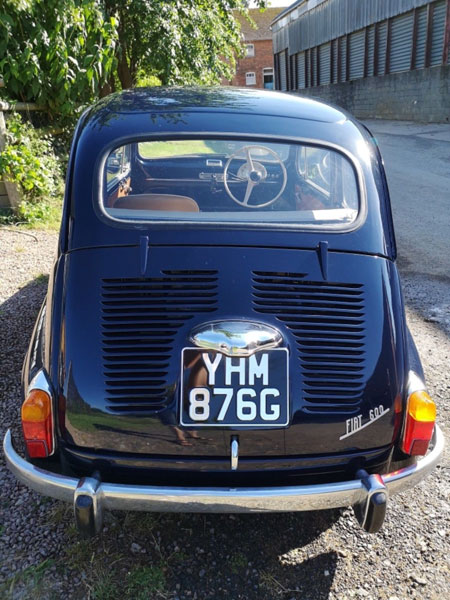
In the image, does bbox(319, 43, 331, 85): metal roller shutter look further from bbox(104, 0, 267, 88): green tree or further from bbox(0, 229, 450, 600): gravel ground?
bbox(0, 229, 450, 600): gravel ground

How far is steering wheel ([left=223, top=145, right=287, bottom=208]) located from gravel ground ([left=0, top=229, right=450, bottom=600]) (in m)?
1.61

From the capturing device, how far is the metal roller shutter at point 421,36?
1903 cm

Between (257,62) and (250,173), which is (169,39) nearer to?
(250,173)

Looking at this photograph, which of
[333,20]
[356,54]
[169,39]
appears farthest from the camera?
[333,20]

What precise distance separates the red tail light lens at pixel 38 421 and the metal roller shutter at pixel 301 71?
34.7 metres

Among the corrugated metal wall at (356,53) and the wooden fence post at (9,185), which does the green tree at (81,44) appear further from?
the corrugated metal wall at (356,53)

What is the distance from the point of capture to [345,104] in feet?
87.9

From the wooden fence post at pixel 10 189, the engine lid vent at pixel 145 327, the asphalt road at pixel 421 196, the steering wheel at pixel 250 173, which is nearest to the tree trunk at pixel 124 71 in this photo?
the wooden fence post at pixel 10 189

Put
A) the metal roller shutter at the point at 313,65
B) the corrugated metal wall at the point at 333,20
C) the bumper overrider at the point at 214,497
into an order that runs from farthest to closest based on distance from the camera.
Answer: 1. the metal roller shutter at the point at 313,65
2. the corrugated metal wall at the point at 333,20
3. the bumper overrider at the point at 214,497

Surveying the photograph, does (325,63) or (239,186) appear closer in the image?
(239,186)

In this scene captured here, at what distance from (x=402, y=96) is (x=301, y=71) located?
47.6 feet

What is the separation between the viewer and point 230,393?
1.98 m

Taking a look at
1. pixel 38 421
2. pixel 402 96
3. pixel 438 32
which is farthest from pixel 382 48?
pixel 38 421

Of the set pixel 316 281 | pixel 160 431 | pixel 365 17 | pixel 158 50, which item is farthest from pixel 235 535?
pixel 365 17
